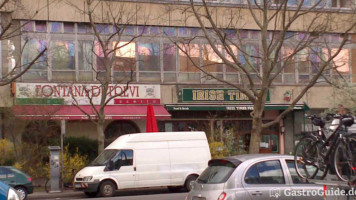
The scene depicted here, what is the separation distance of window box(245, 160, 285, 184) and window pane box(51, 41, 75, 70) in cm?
1963

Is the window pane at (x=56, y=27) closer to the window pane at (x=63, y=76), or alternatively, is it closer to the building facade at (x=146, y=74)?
the building facade at (x=146, y=74)

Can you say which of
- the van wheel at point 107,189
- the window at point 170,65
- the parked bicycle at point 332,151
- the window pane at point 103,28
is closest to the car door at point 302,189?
the parked bicycle at point 332,151

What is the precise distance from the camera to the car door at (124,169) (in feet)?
58.6

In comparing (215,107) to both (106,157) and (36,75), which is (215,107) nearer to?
(36,75)

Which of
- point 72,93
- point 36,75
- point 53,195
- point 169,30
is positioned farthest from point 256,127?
point 36,75

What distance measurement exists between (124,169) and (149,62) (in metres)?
10.9

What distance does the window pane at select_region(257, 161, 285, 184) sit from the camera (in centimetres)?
845

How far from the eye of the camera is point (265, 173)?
849 centimetres

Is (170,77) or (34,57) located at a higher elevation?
(34,57)

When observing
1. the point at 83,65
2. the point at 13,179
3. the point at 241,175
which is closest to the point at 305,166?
the point at 241,175

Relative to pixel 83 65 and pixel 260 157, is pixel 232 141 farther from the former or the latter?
pixel 260 157

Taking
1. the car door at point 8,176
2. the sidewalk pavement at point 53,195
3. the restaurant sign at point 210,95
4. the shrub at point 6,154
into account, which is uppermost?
the restaurant sign at point 210,95

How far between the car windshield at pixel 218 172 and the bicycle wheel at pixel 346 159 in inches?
88.7

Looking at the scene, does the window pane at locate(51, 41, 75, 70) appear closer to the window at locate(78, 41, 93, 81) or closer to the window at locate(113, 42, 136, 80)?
the window at locate(78, 41, 93, 81)
